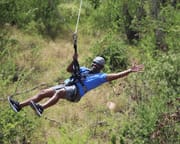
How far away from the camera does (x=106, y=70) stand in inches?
587

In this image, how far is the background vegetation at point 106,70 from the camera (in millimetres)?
10727

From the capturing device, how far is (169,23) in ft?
53.3

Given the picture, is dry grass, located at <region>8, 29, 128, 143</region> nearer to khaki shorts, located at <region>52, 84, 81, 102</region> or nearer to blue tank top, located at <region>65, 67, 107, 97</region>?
khaki shorts, located at <region>52, 84, 81, 102</region>

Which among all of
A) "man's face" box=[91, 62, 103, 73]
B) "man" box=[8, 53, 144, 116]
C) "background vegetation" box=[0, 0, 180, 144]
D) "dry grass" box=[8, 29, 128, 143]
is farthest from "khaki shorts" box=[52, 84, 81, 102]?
"dry grass" box=[8, 29, 128, 143]

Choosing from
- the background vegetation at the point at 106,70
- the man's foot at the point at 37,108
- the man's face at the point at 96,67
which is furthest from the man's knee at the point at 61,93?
the background vegetation at the point at 106,70

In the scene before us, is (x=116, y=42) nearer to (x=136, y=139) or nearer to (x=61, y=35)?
(x=61, y=35)

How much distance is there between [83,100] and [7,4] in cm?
512

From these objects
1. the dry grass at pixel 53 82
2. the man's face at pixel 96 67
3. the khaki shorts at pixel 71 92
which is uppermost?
the man's face at pixel 96 67

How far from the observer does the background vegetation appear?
35.2ft

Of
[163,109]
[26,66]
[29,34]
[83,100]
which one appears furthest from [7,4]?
[163,109]

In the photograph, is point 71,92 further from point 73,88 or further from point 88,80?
point 88,80

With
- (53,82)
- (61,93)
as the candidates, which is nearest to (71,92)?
(61,93)

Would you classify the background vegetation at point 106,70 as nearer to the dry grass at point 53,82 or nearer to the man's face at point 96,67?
the dry grass at point 53,82

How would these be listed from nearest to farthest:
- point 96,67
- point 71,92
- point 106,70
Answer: point 71,92 → point 96,67 → point 106,70
